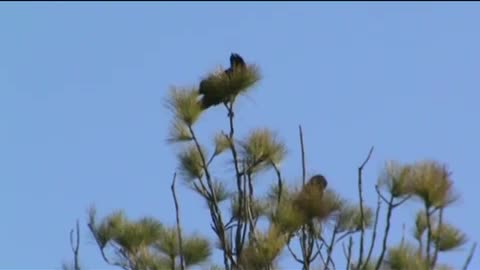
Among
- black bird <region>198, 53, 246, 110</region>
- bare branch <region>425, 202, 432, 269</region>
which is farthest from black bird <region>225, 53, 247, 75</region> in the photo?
bare branch <region>425, 202, 432, 269</region>

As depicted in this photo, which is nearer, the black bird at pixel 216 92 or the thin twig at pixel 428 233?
the thin twig at pixel 428 233

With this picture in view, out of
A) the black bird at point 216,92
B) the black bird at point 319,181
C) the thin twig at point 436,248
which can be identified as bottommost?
the thin twig at point 436,248

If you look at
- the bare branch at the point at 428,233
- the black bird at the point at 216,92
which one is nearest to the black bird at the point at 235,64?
the black bird at the point at 216,92

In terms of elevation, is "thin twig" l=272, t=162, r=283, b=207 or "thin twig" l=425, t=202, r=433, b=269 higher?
"thin twig" l=272, t=162, r=283, b=207

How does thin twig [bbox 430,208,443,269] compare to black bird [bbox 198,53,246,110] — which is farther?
black bird [bbox 198,53,246,110]

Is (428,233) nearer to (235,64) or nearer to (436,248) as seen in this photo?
(436,248)

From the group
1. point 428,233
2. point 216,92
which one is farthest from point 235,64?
point 428,233

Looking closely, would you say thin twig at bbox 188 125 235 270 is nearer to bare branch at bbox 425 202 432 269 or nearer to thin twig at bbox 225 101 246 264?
thin twig at bbox 225 101 246 264

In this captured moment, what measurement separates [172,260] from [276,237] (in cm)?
84

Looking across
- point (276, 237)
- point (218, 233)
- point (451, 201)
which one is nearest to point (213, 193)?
point (218, 233)

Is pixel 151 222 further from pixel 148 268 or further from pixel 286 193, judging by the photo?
pixel 286 193

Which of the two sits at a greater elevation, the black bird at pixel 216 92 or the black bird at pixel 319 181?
the black bird at pixel 216 92

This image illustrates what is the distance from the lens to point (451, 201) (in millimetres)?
6922

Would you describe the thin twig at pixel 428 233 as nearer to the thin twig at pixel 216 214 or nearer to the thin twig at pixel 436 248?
the thin twig at pixel 436 248
